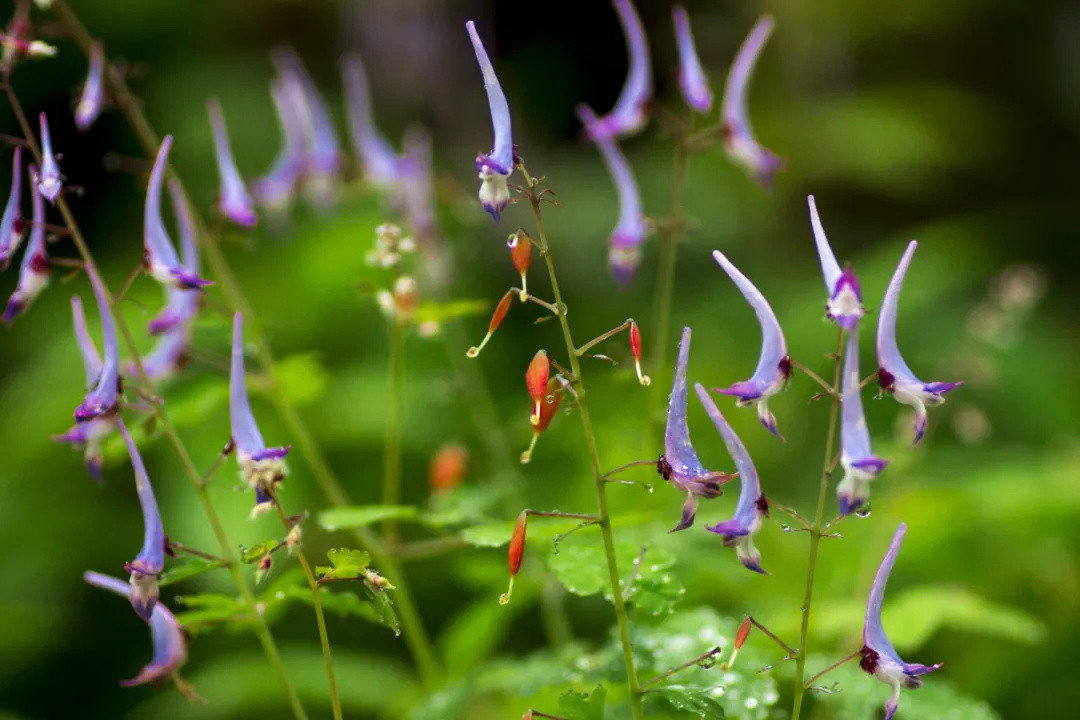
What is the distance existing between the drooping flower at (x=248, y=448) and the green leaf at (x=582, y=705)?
48cm

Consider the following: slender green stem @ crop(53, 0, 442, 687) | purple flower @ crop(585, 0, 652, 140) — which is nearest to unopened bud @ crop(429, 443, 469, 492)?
slender green stem @ crop(53, 0, 442, 687)

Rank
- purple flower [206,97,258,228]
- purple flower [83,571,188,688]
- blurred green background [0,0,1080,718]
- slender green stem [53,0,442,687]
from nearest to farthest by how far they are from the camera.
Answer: purple flower [83,571,188,688]
slender green stem [53,0,442,687]
purple flower [206,97,258,228]
blurred green background [0,0,1080,718]

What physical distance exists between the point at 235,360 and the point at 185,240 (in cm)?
79

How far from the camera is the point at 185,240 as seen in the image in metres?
2.03

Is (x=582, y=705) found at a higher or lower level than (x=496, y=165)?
lower

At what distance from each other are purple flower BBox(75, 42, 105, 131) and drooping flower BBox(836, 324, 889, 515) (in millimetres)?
1503

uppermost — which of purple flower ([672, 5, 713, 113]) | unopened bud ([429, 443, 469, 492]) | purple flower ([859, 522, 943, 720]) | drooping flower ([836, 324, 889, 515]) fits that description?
purple flower ([672, 5, 713, 113])

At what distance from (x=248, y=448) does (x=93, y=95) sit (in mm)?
1019

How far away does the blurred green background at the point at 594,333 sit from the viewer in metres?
2.79

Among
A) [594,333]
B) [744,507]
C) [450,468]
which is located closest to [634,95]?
[450,468]

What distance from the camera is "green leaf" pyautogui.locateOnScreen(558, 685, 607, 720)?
143cm

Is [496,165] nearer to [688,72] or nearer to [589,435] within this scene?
[589,435]

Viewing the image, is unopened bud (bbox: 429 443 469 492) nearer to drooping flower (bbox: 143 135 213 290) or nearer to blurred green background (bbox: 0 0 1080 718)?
blurred green background (bbox: 0 0 1080 718)

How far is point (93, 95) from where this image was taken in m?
2.00
